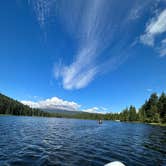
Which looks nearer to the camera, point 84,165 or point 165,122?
point 84,165

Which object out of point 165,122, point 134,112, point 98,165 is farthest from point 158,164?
point 134,112

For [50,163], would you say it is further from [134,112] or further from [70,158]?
[134,112]

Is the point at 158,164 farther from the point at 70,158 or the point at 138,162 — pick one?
the point at 70,158

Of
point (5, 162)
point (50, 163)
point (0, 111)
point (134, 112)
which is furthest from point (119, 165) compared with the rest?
point (0, 111)

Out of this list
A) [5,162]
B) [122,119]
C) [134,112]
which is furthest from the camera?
[122,119]

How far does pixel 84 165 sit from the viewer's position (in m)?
13.8

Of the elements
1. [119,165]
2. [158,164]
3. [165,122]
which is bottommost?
[158,164]

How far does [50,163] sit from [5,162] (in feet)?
11.9

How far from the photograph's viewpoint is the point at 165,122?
9731 cm

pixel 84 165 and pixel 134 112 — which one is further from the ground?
pixel 134 112

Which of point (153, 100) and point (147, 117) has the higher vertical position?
point (153, 100)

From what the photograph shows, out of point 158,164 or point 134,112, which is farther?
point 134,112

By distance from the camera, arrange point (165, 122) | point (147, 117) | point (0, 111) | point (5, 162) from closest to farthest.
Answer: point (5, 162), point (165, 122), point (147, 117), point (0, 111)

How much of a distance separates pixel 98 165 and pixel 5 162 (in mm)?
7687
